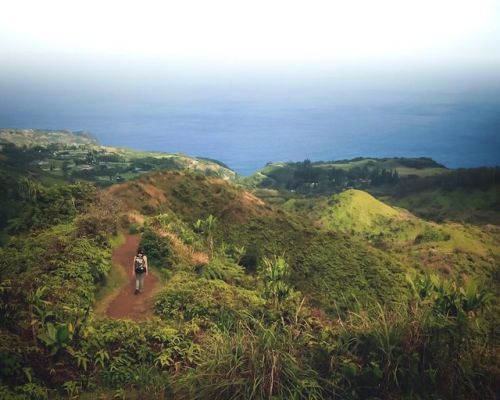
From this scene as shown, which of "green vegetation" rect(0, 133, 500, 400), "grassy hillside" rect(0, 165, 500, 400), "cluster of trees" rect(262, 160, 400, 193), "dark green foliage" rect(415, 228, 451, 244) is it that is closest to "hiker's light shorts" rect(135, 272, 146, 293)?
"green vegetation" rect(0, 133, 500, 400)

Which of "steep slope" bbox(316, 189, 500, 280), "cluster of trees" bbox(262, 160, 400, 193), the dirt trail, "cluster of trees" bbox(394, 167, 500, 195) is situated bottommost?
"cluster of trees" bbox(262, 160, 400, 193)

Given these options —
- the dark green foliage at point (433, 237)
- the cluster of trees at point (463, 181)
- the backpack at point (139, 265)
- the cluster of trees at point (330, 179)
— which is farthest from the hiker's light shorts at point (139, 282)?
the cluster of trees at point (330, 179)

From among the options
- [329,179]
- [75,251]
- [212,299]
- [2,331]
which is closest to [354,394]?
[2,331]

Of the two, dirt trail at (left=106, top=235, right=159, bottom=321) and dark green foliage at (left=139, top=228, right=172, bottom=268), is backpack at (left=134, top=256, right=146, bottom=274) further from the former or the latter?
dark green foliage at (left=139, top=228, right=172, bottom=268)

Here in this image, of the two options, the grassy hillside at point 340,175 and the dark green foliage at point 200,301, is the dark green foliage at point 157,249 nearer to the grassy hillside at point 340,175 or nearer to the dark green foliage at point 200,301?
the dark green foliage at point 200,301

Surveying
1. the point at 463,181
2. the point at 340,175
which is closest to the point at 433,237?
the point at 463,181

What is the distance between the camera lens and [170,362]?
33.6 ft

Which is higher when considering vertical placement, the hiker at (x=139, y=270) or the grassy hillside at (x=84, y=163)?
the hiker at (x=139, y=270)

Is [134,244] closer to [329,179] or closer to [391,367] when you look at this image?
[391,367]

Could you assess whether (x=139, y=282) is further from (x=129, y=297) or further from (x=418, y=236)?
(x=418, y=236)

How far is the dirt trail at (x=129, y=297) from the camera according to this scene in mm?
14797

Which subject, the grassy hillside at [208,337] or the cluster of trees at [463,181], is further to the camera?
the cluster of trees at [463,181]

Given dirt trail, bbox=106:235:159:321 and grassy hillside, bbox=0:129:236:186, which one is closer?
dirt trail, bbox=106:235:159:321

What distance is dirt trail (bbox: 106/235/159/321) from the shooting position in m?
14.8
